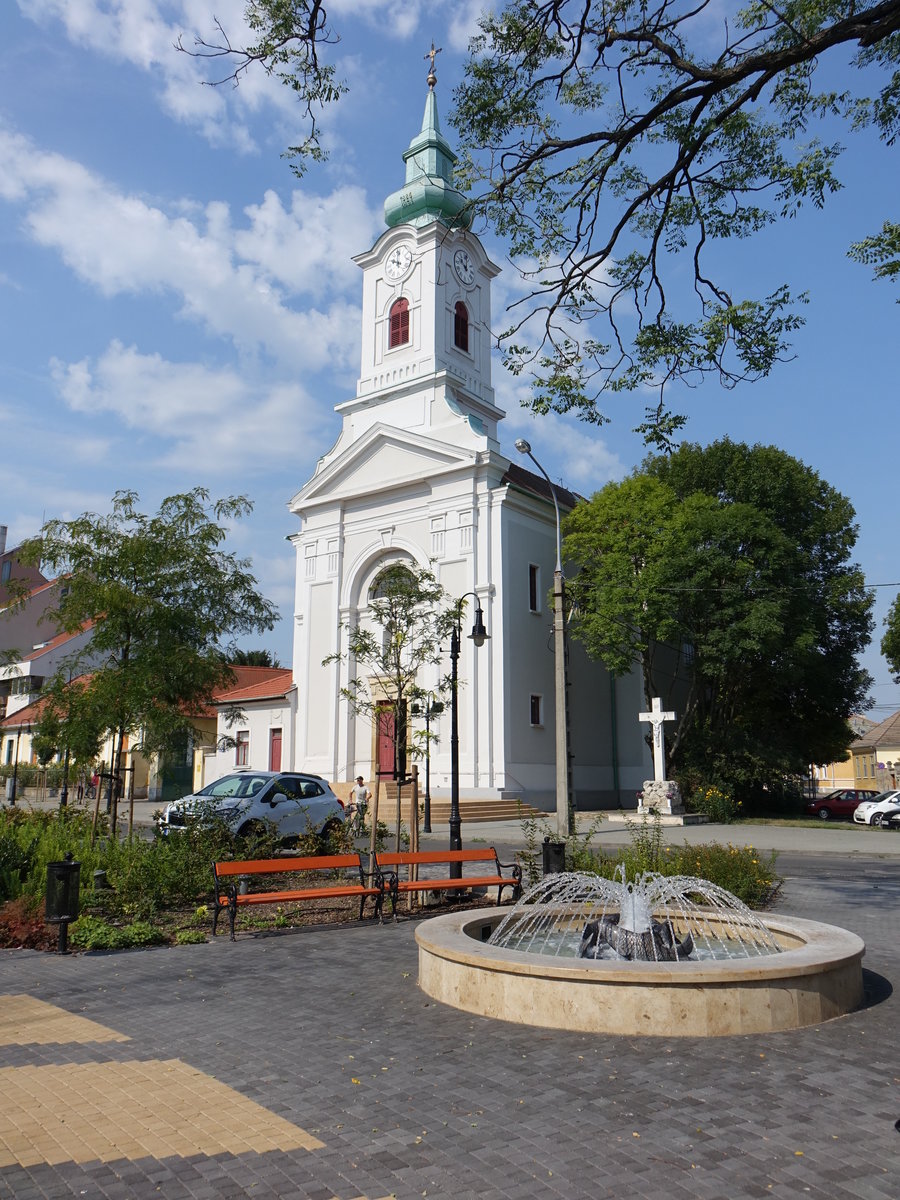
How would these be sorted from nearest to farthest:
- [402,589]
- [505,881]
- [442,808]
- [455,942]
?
[455,942], [505,881], [402,589], [442,808]

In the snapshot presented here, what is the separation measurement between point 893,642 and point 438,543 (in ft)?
63.6

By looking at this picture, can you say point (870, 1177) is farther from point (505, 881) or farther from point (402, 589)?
point (402, 589)

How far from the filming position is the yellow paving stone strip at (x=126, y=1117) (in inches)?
169

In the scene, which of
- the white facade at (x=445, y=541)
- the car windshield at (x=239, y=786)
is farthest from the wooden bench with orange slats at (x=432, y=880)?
the white facade at (x=445, y=541)

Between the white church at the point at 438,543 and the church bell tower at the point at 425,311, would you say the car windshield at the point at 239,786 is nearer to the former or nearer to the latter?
the white church at the point at 438,543

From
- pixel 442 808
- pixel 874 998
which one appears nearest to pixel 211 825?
pixel 874 998

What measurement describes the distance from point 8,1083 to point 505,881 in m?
7.25

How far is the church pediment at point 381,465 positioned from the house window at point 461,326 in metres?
6.68

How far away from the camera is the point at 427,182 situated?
1673 inches

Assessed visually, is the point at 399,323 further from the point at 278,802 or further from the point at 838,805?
the point at 838,805

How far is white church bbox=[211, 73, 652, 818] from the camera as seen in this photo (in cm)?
3438

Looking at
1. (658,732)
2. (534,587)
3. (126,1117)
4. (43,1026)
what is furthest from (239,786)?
(534,587)

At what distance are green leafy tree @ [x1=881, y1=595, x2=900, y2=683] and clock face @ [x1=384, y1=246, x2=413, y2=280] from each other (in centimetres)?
2557

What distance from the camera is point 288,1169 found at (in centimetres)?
411
